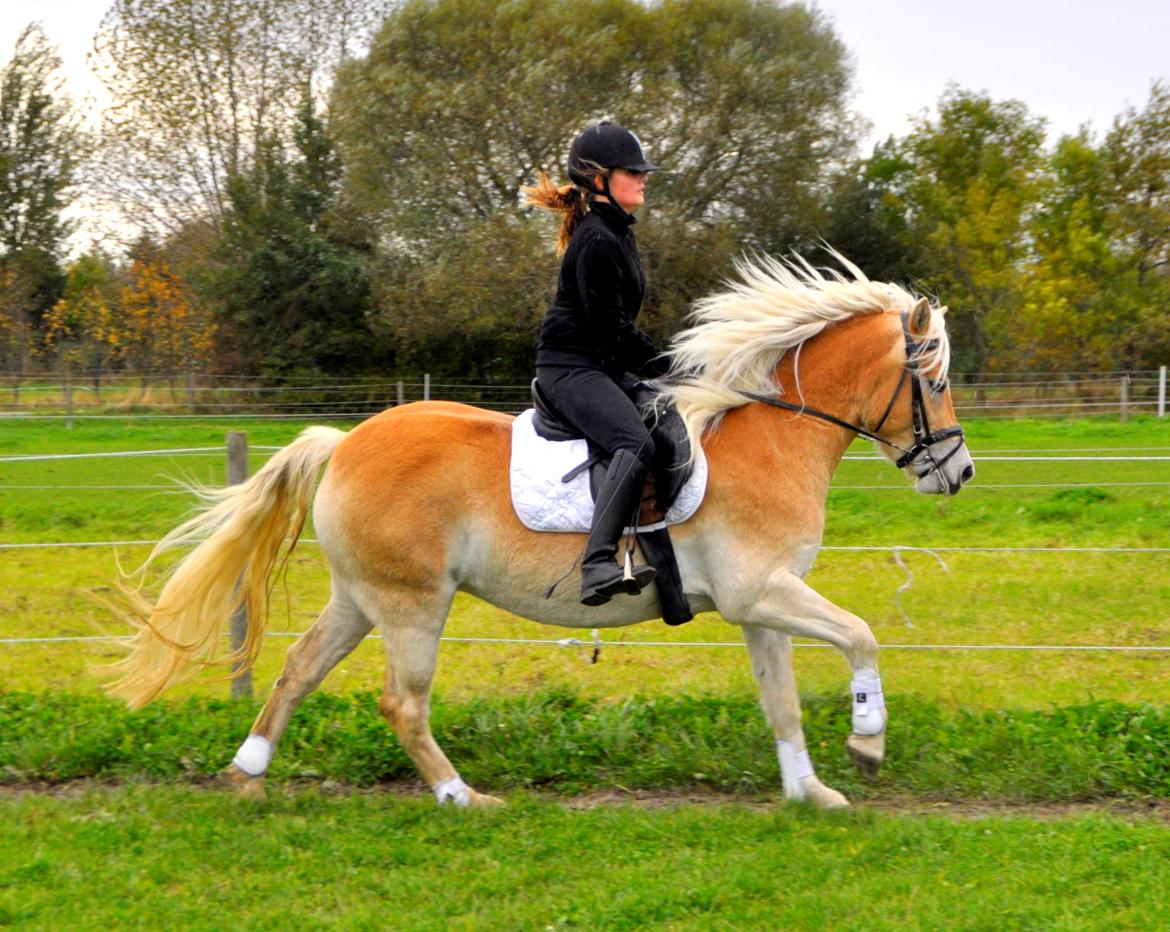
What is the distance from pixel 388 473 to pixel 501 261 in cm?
2385

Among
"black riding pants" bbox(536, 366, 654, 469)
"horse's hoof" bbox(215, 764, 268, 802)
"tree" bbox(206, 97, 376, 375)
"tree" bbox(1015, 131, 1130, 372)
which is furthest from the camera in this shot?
"tree" bbox(1015, 131, 1130, 372)

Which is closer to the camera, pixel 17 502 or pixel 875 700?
pixel 875 700

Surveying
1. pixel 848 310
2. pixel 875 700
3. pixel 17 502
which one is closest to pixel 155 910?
pixel 875 700

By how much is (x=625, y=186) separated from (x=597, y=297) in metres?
0.49

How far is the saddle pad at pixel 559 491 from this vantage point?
15.9 ft

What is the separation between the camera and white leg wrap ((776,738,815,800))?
195 inches

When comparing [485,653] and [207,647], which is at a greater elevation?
[207,647]

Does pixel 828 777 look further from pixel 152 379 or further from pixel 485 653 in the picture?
pixel 152 379

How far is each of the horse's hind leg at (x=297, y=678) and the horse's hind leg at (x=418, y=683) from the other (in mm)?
273

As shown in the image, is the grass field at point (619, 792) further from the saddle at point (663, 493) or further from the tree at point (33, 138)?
the tree at point (33, 138)

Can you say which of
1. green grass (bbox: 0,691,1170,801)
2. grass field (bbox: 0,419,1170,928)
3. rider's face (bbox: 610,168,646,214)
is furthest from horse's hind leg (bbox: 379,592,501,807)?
rider's face (bbox: 610,168,646,214)

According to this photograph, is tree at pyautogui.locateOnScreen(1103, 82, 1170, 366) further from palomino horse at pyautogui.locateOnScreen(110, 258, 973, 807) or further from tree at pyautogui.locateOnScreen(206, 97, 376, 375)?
palomino horse at pyautogui.locateOnScreen(110, 258, 973, 807)

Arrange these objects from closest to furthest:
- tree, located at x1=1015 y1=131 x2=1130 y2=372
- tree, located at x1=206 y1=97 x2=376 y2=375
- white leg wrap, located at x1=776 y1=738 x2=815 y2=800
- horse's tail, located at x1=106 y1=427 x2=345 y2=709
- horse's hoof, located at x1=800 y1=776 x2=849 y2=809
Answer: horse's hoof, located at x1=800 y1=776 x2=849 y2=809, white leg wrap, located at x1=776 y1=738 x2=815 y2=800, horse's tail, located at x1=106 y1=427 x2=345 y2=709, tree, located at x1=206 y1=97 x2=376 y2=375, tree, located at x1=1015 y1=131 x2=1130 y2=372

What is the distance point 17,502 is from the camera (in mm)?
13883
